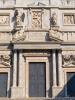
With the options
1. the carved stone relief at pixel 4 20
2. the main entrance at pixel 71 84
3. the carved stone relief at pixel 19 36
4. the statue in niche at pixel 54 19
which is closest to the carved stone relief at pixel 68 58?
the main entrance at pixel 71 84

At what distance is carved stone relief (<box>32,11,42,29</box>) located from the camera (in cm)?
1967

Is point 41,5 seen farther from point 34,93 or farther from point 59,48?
point 34,93

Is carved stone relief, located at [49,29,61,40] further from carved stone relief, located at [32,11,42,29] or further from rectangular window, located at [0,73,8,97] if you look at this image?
rectangular window, located at [0,73,8,97]

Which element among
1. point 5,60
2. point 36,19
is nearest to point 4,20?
point 36,19

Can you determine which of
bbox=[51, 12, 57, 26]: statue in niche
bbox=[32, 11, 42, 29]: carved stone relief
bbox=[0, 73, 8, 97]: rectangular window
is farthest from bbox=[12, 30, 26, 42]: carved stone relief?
bbox=[0, 73, 8, 97]: rectangular window

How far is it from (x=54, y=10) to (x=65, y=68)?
3.06m

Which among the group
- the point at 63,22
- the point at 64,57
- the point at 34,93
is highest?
the point at 63,22

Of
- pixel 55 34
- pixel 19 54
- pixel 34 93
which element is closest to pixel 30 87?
pixel 34 93

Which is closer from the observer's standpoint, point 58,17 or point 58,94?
point 58,94

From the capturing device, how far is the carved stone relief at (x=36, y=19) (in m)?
19.7

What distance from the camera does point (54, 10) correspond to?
65.4 feet

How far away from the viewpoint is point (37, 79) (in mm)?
18906

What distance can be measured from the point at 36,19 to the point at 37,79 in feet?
10.0

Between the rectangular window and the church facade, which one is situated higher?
the church facade
